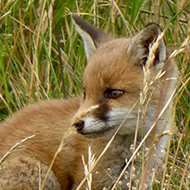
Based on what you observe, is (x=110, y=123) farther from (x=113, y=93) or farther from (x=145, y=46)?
(x=145, y=46)

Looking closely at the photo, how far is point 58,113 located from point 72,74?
0.89 m

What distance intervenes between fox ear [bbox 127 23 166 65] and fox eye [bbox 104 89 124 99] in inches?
14.3

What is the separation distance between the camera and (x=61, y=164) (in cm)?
321

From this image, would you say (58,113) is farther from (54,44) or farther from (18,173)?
(54,44)

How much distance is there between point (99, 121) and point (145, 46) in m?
0.77

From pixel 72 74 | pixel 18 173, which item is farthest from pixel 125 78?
pixel 72 74

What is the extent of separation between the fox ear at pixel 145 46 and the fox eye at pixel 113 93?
36 centimetres

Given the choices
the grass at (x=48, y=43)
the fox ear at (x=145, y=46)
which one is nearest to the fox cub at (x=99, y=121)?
the fox ear at (x=145, y=46)

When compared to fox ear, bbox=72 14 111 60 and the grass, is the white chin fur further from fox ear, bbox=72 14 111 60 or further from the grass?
the grass

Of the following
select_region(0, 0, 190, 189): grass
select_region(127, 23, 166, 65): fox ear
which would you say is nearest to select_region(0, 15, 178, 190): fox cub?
select_region(127, 23, 166, 65): fox ear

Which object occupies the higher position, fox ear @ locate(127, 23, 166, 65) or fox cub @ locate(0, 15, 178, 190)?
fox ear @ locate(127, 23, 166, 65)

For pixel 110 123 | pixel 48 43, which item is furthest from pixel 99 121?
pixel 48 43

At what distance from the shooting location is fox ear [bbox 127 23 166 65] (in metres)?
2.65

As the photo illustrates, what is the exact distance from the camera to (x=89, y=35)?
10.9ft
